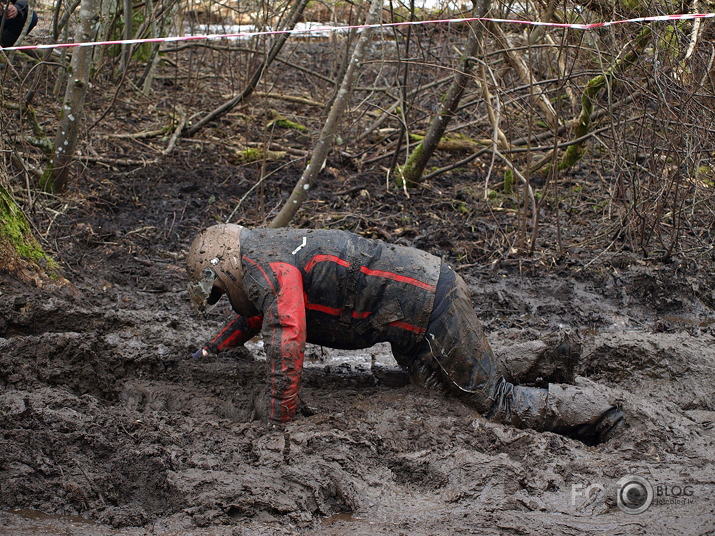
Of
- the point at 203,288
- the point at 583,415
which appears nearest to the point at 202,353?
the point at 203,288

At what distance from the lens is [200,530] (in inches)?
123

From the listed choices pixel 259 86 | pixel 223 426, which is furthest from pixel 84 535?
pixel 259 86

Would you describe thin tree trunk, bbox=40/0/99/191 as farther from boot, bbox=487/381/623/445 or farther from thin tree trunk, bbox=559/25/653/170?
boot, bbox=487/381/623/445

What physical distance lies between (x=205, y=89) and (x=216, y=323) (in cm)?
621

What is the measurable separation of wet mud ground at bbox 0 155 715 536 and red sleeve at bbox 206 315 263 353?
11 cm

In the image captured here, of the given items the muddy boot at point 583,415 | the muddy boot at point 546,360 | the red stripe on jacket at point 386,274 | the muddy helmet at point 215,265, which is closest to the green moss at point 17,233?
the muddy helmet at point 215,265

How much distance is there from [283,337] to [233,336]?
1036 millimetres

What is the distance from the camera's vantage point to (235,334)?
16.0ft

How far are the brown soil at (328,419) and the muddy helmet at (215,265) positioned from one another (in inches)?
26.6

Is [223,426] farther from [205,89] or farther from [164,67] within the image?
[164,67]

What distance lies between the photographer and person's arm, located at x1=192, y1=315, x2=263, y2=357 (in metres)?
4.79

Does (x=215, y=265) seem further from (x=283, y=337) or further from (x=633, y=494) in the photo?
(x=633, y=494)

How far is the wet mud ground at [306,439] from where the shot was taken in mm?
3256

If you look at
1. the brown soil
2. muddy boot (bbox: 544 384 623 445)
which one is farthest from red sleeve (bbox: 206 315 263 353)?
muddy boot (bbox: 544 384 623 445)
